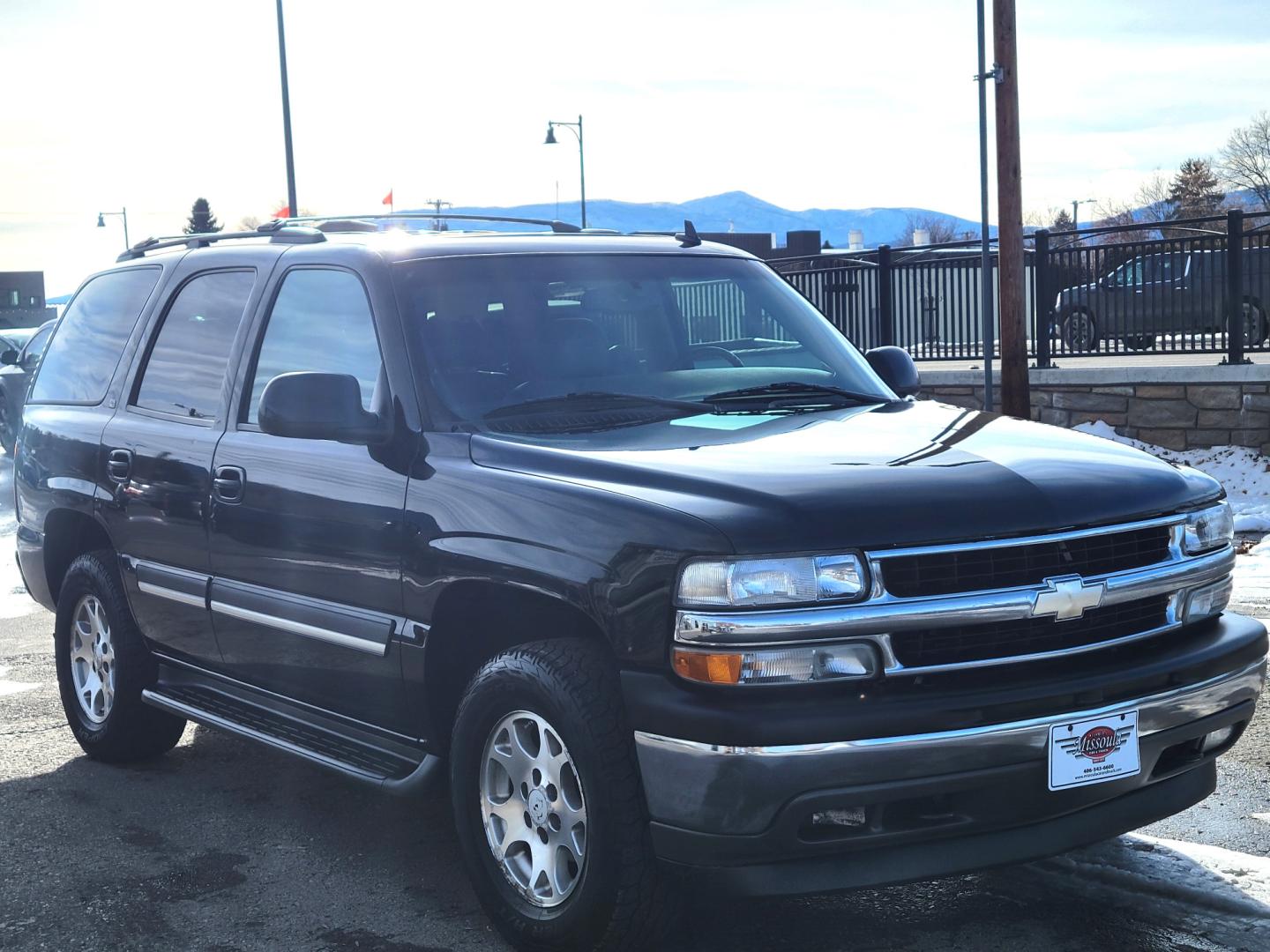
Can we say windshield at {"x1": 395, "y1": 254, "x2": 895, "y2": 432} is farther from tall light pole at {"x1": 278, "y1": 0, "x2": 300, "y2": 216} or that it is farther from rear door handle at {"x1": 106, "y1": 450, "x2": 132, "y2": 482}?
tall light pole at {"x1": 278, "y1": 0, "x2": 300, "y2": 216}

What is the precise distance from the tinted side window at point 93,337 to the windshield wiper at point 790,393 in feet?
8.56

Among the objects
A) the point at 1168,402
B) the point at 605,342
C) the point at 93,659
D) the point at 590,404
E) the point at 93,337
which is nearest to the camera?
the point at 590,404

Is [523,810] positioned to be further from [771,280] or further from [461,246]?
[771,280]

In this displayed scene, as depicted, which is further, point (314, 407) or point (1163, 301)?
point (1163, 301)

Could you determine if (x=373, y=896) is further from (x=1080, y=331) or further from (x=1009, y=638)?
(x=1080, y=331)

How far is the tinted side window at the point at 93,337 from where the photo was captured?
6.09m

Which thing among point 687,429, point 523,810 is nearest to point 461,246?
point 687,429

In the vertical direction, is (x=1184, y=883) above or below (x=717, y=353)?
below

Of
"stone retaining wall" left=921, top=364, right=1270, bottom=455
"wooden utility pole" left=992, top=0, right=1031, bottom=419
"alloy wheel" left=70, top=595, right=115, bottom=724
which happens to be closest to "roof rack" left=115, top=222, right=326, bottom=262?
A: "alloy wheel" left=70, top=595, right=115, bottom=724

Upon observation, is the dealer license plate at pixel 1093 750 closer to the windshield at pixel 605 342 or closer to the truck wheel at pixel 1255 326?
the windshield at pixel 605 342

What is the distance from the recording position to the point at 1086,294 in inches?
618

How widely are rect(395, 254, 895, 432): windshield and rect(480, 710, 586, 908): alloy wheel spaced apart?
3.00 feet

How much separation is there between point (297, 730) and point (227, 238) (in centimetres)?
204

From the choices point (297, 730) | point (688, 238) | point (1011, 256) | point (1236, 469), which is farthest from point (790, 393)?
point (1011, 256)
